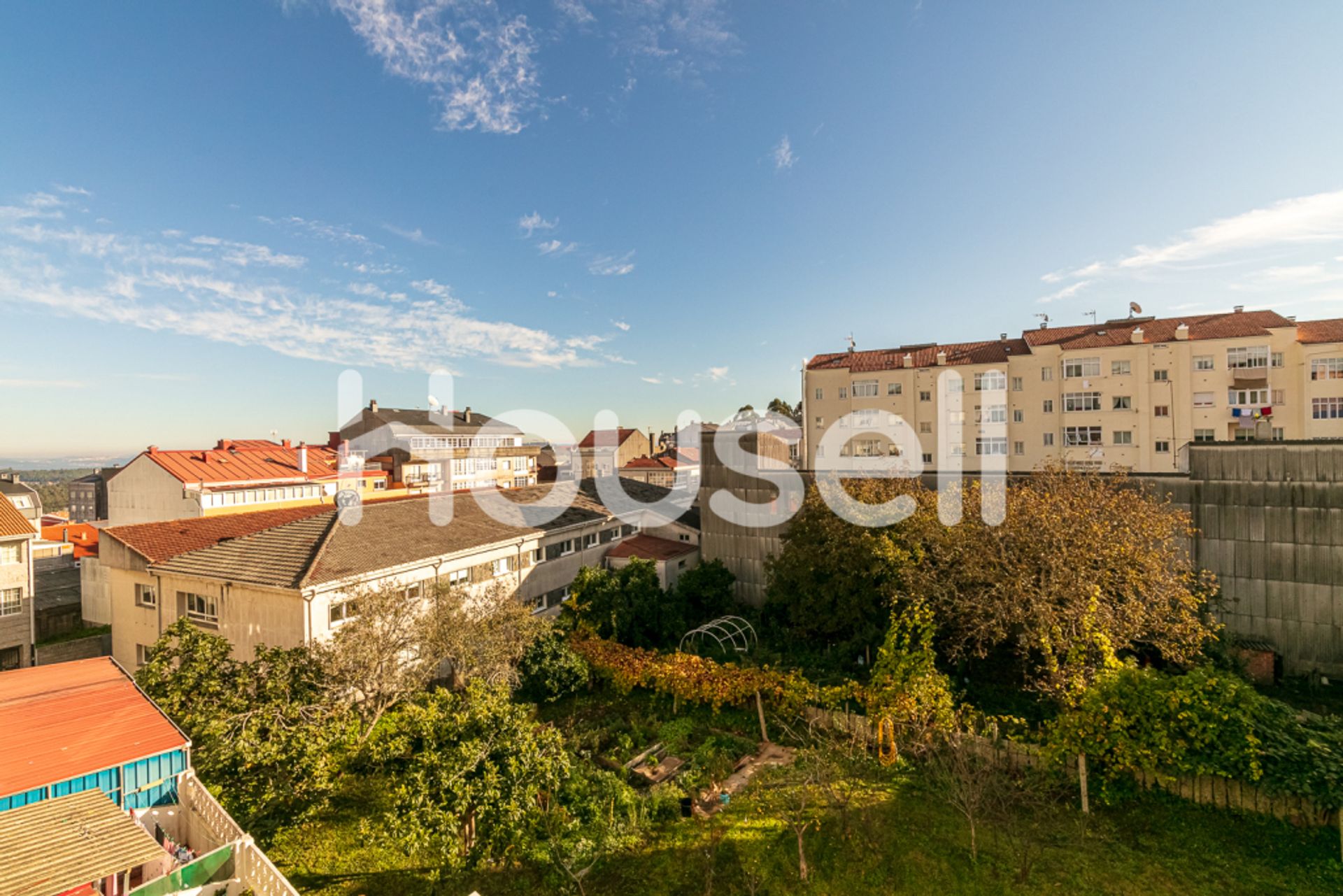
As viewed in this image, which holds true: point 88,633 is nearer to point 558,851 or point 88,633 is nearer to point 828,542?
point 558,851

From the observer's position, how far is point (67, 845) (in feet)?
22.6

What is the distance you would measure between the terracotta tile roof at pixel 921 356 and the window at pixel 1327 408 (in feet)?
44.2

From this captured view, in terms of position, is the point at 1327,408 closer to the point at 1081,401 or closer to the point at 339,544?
the point at 1081,401

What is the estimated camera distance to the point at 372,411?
53.0 metres

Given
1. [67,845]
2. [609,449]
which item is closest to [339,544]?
[67,845]

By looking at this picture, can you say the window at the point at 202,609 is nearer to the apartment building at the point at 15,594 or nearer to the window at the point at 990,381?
the apartment building at the point at 15,594

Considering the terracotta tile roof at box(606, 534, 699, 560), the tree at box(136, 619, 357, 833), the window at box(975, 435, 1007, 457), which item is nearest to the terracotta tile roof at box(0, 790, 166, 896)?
the tree at box(136, 619, 357, 833)

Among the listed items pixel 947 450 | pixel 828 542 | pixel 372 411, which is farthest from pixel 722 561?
pixel 372 411

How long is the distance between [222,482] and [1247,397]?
6037 centimetres

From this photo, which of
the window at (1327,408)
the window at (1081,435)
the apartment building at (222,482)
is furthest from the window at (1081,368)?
the apartment building at (222,482)

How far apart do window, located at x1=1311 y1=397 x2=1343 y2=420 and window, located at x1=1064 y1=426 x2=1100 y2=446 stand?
935 cm

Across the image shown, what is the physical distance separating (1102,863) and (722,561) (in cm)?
1436

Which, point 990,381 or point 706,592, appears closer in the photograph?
point 706,592

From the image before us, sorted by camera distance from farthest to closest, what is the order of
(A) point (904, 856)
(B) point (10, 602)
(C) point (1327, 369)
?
(C) point (1327, 369)
(B) point (10, 602)
(A) point (904, 856)
